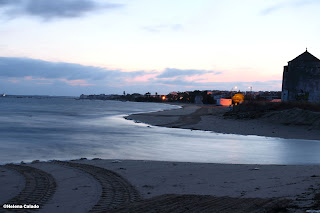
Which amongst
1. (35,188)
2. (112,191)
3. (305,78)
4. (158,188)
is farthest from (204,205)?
(305,78)

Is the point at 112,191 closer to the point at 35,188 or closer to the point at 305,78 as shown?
the point at 35,188

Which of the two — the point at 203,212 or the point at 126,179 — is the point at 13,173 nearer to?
the point at 126,179

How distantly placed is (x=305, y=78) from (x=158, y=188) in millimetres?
45612

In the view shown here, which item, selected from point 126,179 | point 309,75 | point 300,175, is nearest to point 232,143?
point 300,175

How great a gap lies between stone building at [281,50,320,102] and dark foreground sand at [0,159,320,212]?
134 ft

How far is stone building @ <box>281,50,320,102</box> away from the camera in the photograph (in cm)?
4616

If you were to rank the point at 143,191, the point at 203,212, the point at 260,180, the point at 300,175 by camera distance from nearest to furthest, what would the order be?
the point at 203,212, the point at 143,191, the point at 260,180, the point at 300,175

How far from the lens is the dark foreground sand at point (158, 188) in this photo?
6.32 m

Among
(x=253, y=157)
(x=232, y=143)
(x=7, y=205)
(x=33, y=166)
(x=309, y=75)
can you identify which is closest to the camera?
(x=7, y=205)

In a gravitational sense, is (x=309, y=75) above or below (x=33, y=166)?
above

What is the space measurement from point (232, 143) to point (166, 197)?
1505cm

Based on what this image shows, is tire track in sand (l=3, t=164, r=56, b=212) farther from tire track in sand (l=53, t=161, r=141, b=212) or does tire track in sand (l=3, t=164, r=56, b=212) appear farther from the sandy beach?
tire track in sand (l=53, t=161, r=141, b=212)

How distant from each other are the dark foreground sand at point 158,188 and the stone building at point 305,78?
4078 centimetres

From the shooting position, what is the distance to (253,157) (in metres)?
15.9
